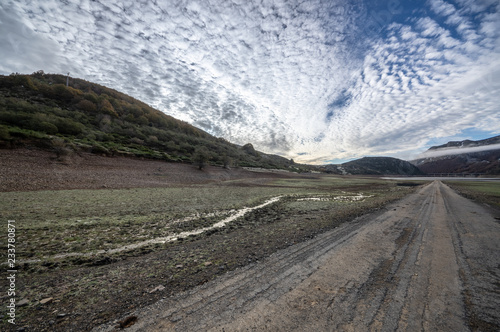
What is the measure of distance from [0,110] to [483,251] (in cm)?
4752

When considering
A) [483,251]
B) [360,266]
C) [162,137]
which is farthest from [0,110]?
[483,251]

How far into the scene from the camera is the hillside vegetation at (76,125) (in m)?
22.2

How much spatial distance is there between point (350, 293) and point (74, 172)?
26.8m

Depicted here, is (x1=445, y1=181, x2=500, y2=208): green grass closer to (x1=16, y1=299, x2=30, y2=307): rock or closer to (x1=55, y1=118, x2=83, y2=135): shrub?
(x1=16, y1=299, x2=30, y2=307): rock

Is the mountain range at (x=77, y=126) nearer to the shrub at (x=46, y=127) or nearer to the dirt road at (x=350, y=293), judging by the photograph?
the shrub at (x=46, y=127)

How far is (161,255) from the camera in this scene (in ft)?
16.6

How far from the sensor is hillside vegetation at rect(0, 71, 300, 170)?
2216cm

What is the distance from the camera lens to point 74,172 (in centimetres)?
1906

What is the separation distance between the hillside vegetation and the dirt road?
28.2 meters

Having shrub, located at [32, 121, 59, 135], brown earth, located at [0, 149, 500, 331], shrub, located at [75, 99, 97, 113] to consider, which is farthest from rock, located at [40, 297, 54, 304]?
shrub, located at [75, 99, 97, 113]

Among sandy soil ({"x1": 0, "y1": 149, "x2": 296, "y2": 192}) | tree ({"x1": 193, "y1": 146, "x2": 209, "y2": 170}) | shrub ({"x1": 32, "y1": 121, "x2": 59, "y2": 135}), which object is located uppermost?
shrub ({"x1": 32, "y1": 121, "x2": 59, "y2": 135})

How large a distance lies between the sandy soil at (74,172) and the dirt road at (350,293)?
19.9 m

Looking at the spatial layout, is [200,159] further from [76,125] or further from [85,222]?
[85,222]

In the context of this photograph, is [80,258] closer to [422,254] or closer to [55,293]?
[55,293]
